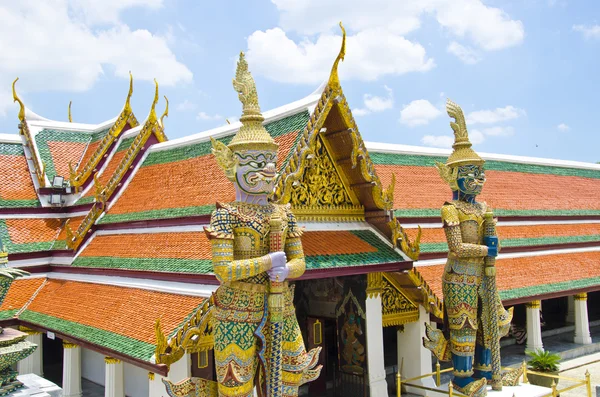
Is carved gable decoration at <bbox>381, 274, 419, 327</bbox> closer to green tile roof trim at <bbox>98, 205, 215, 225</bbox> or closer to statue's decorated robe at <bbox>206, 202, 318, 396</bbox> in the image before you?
green tile roof trim at <bbox>98, 205, 215, 225</bbox>

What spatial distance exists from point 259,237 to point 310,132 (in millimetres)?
2558

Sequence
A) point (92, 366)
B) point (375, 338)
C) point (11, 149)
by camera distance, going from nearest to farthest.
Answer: point (375, 338), point (92, 366), point (11, 149)

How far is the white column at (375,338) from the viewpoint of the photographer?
30.8ft

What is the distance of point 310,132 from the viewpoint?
27.2 ft

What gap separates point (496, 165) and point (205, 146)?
10058 millimetres

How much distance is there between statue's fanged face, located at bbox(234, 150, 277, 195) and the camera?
A: 6.25 meters

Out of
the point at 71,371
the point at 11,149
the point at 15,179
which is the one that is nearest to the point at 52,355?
the point at 71,371

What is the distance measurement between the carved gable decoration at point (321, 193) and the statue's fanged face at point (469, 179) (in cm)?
175

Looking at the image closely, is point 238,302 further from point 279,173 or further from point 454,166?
point 454,166

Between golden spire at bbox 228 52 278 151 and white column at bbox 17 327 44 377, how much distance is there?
25.4 feet

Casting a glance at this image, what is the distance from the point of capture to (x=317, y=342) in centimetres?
1050

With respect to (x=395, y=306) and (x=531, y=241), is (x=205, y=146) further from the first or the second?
(x=531, y=241)

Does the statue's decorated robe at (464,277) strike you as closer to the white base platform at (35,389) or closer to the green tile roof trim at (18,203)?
the white base platform at (35,389)

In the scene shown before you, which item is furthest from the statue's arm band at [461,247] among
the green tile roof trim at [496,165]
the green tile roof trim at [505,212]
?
the green tile roof trim at [496,165]
